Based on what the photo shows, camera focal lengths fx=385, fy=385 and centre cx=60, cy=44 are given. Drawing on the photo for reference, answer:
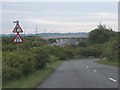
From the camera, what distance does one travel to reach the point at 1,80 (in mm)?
19688

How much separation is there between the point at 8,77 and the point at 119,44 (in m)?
34.0

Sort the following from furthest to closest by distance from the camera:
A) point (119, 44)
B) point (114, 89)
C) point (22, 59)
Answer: point (119, 44), point (22, 59), point (114, 89)

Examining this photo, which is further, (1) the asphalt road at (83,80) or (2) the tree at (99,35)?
(2) the tree at (99,35)

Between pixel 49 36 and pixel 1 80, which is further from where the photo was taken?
pixel 49 36

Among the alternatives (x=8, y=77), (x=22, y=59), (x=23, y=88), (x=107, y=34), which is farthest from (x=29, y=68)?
(x=107, y=34)

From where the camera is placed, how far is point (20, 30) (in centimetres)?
2653

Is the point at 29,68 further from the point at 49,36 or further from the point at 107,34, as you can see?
the point at 49,36

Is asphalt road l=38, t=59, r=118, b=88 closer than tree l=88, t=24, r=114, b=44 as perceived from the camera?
Yes

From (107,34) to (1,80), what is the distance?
141392mm

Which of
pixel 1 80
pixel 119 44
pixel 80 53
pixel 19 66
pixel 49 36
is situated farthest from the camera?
pixel 49 36

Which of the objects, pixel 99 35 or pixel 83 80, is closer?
pixel 83 80

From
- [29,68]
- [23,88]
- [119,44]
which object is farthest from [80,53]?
[23,88]

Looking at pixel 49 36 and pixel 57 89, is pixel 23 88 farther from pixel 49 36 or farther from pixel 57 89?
pixel 49 36

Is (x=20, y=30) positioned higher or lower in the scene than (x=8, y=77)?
higher
